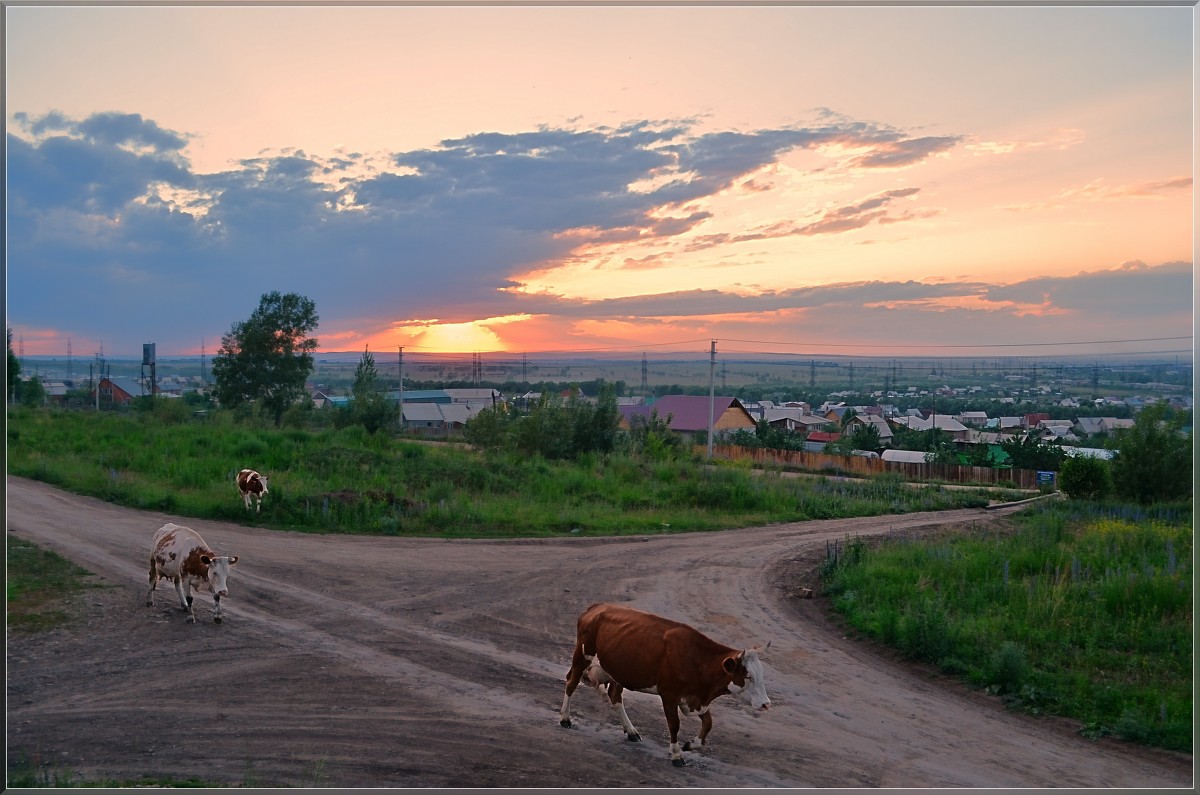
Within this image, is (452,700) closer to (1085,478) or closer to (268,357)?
(1085,478)

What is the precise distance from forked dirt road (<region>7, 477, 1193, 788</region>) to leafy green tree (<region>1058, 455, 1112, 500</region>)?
18723mm

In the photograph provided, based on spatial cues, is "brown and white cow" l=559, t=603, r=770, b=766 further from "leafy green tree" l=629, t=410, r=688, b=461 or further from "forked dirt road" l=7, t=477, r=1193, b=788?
"leafy green tree" l=629, t=410, r=688, b=461

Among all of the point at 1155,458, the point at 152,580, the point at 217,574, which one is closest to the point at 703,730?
the point at 217,574

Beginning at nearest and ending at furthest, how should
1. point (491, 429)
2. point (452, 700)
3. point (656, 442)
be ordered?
point (452, 700) → point (491, 429) → point (656, 442)

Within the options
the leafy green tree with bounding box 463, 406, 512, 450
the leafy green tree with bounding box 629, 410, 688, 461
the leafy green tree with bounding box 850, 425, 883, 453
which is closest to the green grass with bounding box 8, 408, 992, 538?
the leafy green tree with bounding box 463, 406, 512, 450

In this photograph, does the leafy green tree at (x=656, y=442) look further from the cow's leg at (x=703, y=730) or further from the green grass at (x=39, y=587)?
the cow's leg at (x=703, y=730)

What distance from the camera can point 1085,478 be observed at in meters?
28.2

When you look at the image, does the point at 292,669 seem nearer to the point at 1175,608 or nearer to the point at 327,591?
the point at 327,591

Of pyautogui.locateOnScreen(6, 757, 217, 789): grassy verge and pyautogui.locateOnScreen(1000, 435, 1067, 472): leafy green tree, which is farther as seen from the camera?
pyautogui.locateOnScreen(1000, 435, 1067, 472): leafy green tree

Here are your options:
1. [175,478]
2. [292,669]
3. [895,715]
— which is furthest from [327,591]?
[175,478]

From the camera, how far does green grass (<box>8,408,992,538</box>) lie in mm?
19953

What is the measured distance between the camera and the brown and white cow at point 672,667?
23.7 feet

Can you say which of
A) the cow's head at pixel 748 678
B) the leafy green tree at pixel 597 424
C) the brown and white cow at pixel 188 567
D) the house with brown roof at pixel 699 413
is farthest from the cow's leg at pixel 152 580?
the house with brown roof at pixel 699 413

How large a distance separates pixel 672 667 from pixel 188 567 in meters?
8.20
